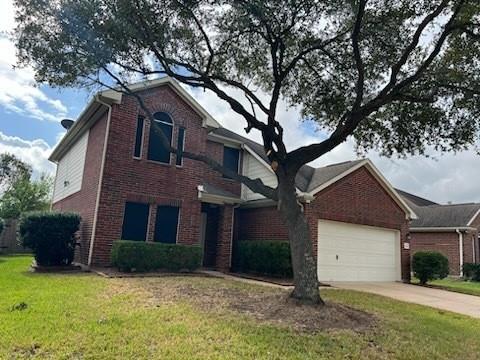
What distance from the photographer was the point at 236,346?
210 inches

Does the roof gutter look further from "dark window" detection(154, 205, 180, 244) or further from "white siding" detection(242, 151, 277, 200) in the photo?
"dark window" detection(154, 205, 180, 244)

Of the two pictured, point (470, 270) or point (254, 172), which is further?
point (470, 270)

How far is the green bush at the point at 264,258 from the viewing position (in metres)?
14.3

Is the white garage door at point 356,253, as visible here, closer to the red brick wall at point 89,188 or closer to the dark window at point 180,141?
the dark window at point 180,141

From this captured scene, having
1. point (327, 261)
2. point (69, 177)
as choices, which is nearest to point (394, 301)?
point (327, 261)

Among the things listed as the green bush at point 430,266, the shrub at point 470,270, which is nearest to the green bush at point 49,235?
the green bush at point 430,266

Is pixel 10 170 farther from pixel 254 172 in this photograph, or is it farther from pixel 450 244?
pixel 450 244

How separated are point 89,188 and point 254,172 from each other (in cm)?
Result: 675

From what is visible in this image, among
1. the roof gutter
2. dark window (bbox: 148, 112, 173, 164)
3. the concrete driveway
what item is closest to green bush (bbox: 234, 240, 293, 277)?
the concrete driveway

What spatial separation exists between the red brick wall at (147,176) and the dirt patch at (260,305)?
3.46 meters

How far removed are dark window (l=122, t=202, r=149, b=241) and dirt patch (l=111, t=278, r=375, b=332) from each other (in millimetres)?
3429

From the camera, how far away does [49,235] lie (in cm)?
1248

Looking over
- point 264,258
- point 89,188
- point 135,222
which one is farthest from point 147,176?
point 264,258

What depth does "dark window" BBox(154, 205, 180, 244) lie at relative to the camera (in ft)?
47.5
